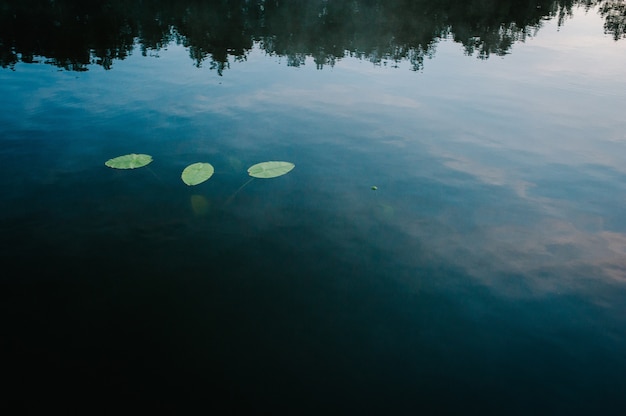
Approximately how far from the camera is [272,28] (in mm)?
21609

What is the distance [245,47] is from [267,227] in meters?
13.6

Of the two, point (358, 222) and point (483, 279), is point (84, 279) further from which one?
point (483, 279)

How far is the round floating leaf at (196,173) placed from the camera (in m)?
5.97

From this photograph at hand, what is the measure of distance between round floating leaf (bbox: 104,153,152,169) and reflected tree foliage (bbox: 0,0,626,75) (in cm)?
758

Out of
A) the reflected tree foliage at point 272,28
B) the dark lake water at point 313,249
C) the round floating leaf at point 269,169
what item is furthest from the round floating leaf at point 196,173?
the reflected tree foliage at point 272,28

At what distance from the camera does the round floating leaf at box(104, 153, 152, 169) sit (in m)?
6.29

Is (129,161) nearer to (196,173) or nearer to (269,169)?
(196,173)

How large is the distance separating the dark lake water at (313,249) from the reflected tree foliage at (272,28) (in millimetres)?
4333

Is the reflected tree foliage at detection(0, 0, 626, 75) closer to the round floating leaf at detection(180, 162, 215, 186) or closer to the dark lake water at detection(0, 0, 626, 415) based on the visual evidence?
the dark lake water at detection(0, 0, 626, 415)

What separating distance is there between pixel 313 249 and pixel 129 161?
3729 millimetres

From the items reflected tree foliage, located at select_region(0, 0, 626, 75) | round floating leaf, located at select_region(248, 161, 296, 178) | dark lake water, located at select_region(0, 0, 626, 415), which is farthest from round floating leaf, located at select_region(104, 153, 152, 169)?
reflected tree foliage, located at select_region(0, 0, 626, 75)

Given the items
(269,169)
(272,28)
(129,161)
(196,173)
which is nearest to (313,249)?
(269,169)

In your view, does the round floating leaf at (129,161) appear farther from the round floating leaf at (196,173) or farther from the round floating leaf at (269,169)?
the round floating leaf at (269,169)

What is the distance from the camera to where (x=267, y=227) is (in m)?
5.27
